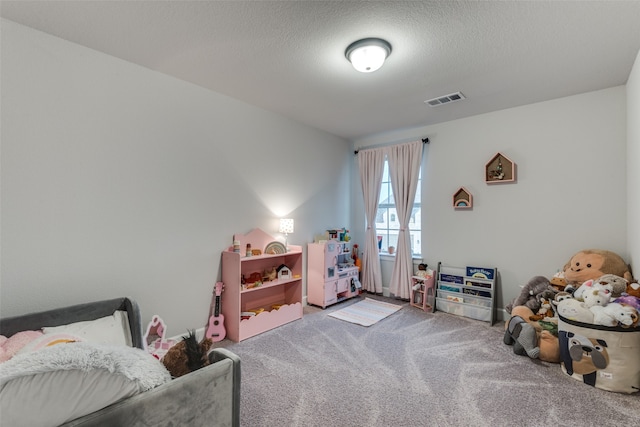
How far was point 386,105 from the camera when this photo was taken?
322cm

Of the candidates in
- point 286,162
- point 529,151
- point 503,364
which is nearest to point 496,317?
point 503,364

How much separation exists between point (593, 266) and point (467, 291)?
1.24m

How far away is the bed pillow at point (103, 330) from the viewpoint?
1.77 m

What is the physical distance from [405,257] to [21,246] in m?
3.88

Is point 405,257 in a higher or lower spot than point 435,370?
higher

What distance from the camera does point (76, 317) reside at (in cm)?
191

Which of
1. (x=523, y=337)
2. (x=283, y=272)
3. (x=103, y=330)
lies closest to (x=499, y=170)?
(x=523, y=337)

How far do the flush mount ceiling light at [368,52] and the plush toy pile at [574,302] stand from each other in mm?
2352

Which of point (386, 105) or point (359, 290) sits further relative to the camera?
point (359, 290)

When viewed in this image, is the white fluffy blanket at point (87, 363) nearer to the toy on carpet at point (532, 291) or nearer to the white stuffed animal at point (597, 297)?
the white stuffed animal at point (597, 297)

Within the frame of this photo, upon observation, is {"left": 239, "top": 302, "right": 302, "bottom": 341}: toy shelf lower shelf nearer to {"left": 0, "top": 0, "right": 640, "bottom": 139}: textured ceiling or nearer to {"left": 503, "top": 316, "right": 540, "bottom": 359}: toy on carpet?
{"left": 503, "top": 316, "right": 540, "bottom": 359}: toy on carpet

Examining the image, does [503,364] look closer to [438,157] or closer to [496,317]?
[496,317]

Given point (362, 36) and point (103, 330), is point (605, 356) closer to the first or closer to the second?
point (362, 36)

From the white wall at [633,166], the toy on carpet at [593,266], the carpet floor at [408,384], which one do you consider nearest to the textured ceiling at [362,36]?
the white wall at [633,166]
